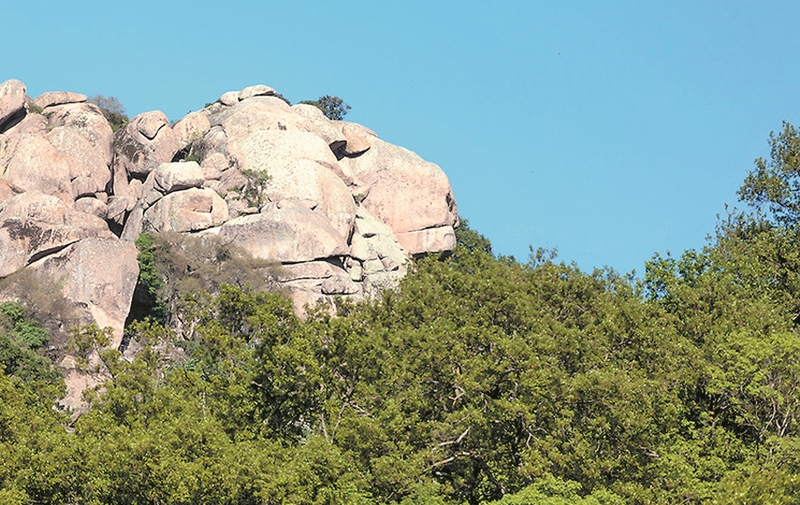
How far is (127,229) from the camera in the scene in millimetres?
75938

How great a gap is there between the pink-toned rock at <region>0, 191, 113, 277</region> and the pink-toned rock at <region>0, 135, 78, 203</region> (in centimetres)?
392

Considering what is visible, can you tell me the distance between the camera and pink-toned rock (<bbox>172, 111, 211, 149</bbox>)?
8281cm

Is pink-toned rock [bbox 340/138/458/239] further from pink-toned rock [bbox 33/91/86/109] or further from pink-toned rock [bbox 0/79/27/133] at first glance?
pink-toned rock [bbox 0/79/27/133]

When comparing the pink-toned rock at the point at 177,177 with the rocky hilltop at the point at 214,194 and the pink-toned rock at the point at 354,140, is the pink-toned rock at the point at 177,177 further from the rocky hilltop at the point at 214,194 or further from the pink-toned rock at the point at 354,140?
the pink-toned rock at the point at 354,140

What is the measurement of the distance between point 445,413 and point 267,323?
5.53 meters

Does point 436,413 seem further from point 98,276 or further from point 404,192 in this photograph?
point 404,192

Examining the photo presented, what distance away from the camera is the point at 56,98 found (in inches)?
3273

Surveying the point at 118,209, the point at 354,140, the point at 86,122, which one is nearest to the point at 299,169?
the point at 354,140

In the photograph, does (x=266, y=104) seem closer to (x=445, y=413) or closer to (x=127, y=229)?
(x=127, y=229)

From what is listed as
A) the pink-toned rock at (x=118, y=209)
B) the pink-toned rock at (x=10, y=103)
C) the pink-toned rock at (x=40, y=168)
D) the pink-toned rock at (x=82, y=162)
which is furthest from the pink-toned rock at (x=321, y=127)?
the pink-toned rock at (x=10, y=103)

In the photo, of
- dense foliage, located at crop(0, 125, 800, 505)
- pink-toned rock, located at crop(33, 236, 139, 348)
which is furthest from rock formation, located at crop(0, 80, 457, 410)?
dense foliage, located at crop(0, 125, 800, 505)

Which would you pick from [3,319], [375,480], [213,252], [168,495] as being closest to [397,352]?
[375,480]

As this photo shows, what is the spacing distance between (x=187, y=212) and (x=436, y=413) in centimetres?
4138

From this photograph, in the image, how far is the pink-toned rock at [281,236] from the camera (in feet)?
233
